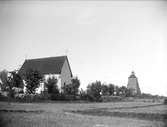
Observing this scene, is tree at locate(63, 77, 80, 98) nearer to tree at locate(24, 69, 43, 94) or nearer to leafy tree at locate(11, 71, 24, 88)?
tree at locate(24, 69, 43, 94)

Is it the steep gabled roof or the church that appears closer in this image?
the church

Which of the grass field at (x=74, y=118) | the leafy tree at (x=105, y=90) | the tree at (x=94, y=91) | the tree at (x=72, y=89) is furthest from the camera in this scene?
the leafy tree at (x=105, y=90)

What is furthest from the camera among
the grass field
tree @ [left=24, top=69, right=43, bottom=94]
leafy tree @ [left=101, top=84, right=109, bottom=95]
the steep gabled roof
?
leafy tree @ [left=101, top=84, right=109, bottom=95]

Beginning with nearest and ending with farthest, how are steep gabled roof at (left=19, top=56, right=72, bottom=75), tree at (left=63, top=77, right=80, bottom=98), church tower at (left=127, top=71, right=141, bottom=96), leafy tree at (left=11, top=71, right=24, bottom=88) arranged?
leafy tree at (left=11, top=71, right=24, bottom=88) < tree at (left=63, top=77, right=80, bottom=98) < steep gabled roof at (left=19, top=56, right=72, bottom=75) < church tower at (left=127, top=71, right=141, bottom=96)

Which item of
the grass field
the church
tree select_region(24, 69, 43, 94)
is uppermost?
the church

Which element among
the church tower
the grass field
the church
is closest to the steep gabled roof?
the church

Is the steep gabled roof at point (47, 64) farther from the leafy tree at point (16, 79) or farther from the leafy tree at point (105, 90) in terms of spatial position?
the leafy tree at point (105, 90)

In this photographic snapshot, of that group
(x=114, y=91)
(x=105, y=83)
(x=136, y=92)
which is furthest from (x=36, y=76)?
(x=136, y=92)

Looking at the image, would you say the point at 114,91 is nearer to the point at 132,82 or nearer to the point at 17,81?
the point at 132,82

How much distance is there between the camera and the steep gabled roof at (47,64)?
51.4 meters

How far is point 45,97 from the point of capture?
3653 cm

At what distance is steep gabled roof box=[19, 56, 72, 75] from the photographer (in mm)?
51406

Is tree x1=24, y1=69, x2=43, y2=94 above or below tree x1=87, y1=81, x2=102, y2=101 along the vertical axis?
above

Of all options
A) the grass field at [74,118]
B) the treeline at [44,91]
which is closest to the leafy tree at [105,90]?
the treeline at [44,91]
